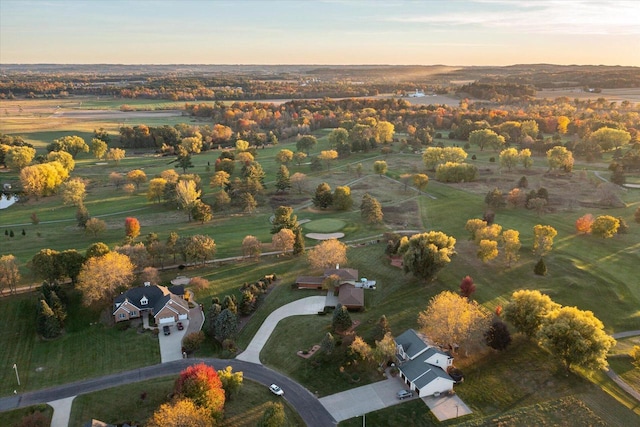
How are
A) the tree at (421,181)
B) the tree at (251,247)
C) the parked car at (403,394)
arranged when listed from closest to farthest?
the parked car at (403,394)
the tree at (251,247)
the tree at (421,181)

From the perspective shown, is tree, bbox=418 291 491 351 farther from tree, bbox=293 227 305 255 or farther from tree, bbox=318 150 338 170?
tree, bbox=318 150 338 170

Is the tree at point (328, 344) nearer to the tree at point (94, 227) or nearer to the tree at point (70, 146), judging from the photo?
the tree at point (94, 227)

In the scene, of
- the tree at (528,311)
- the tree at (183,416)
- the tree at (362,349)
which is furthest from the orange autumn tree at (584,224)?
the tree at (183,416)

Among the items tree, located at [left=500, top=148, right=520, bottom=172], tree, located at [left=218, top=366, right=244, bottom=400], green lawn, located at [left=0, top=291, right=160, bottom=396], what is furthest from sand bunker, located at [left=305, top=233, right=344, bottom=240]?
tree, located at [left=500, top=148, right=520, bottom=172]

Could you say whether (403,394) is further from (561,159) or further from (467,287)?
(561,159)

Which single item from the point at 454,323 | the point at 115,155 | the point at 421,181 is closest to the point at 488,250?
the point at 454,323

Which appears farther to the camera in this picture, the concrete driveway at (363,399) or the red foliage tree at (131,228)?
the red foliage tree at (131,228)

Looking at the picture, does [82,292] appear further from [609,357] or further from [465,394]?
[609,357]
